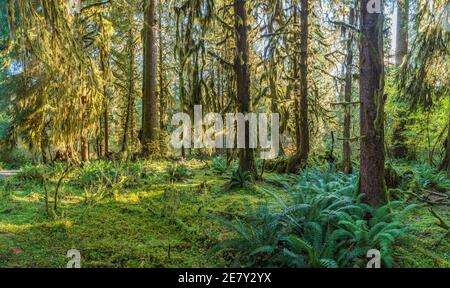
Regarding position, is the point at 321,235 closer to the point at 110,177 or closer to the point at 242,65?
the point at 242,65

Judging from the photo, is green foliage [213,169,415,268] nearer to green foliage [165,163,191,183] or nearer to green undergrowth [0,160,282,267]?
green undergrowth [0,160,282,267]

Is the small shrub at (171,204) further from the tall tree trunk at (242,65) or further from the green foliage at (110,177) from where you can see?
the tall tree trunk at (242,65)

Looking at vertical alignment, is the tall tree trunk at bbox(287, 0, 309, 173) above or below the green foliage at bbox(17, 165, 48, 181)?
above

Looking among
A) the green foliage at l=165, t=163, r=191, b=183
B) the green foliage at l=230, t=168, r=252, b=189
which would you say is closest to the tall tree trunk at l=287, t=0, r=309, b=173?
the green foliage at l=230, t=168, r=252, b=189

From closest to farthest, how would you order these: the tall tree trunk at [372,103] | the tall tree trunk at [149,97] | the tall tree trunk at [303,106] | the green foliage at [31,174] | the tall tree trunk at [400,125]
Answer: the tall tree trunk at [372,103]
the green foliage at [31,174]
the tall tree trunk at [303,106]
the tall tree trunk at [149,97]
the tall tree trunk at [400,125]

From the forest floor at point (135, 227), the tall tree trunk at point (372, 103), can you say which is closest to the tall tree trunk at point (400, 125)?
the forest floor at point (135, 227)

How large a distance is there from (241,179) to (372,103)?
3.44 meters

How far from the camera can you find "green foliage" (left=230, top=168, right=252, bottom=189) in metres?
7.26

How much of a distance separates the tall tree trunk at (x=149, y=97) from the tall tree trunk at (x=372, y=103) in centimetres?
808

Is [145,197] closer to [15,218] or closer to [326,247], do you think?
[15,218]

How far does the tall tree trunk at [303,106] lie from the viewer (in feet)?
29.0

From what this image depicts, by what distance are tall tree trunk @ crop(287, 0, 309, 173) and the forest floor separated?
2079 millimetres
